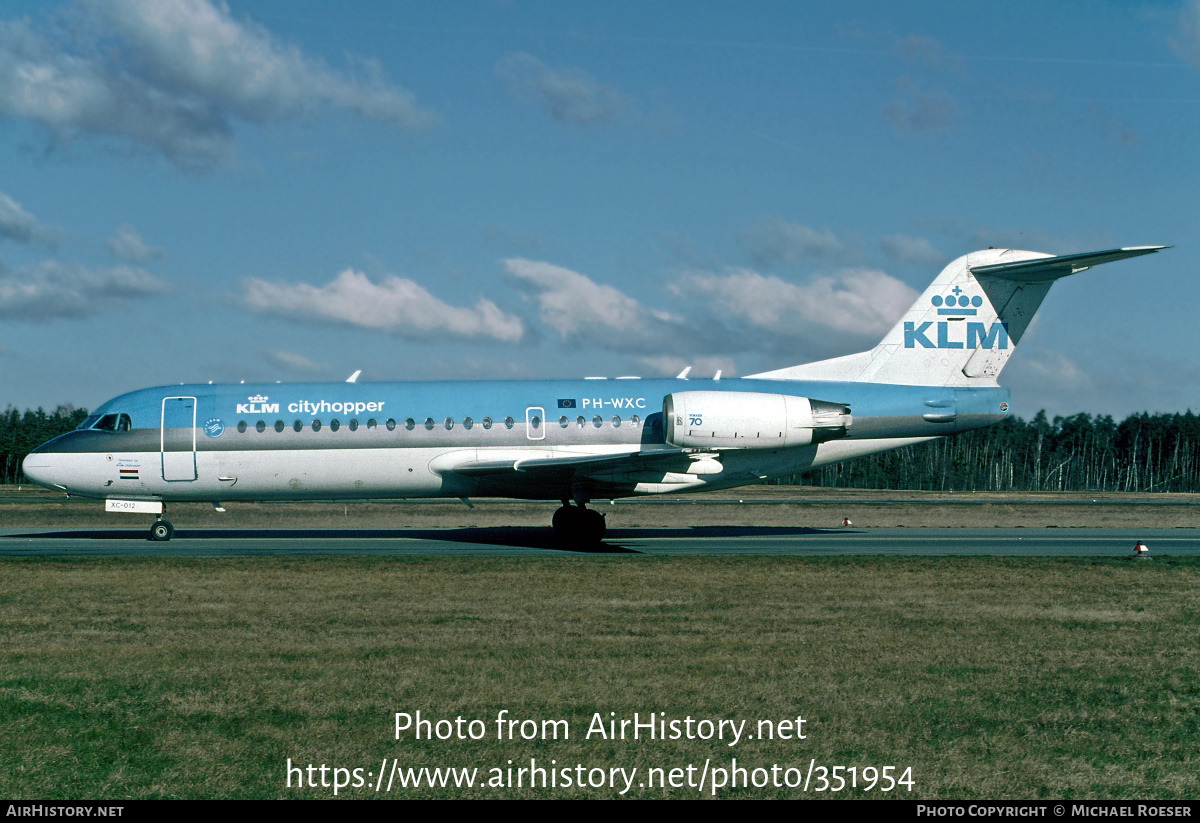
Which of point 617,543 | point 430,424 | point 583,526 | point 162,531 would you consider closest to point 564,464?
point 583,526

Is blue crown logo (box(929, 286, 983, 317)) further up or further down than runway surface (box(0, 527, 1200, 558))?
further up

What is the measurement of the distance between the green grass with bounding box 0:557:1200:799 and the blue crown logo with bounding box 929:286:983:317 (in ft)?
34.7

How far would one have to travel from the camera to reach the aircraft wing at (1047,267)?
24156 millimetres

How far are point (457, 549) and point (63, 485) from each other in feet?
35.2

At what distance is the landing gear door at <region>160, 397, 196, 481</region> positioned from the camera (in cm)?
2588

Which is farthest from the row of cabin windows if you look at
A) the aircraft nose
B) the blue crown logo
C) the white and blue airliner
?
the blue crown logo

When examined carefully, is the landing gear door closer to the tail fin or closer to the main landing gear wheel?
the main landing gear wheel

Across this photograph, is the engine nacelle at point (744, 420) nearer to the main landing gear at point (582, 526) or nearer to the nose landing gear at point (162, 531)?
the main landing gear at point (582, 526)

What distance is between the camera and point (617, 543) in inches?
1011

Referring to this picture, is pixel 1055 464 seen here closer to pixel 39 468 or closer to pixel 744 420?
pixel 744 420

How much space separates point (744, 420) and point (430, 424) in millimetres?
7960

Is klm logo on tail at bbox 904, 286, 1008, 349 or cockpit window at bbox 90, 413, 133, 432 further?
klm logo on tail at bbox 904, 286, 1008, 349

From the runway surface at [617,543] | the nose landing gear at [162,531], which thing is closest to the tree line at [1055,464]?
the runway surface at [617,543]

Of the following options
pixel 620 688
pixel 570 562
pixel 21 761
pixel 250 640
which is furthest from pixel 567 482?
pixel 21 761
